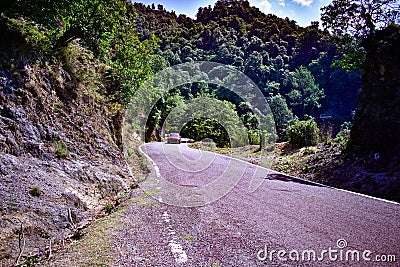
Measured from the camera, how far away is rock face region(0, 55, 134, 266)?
4.17 meters

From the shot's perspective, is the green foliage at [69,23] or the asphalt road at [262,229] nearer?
the asphalt road at [262,229]

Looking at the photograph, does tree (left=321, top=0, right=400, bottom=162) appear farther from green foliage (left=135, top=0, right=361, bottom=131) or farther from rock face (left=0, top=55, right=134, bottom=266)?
green foliage (left=135, top=0, right=361, bottom=131)

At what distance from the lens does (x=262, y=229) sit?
468 cm

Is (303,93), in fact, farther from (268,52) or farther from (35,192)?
(35,192)

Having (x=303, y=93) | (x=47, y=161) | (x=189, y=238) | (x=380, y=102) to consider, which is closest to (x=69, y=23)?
(x=47, y=161)

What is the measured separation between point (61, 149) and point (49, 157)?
459 millimetres

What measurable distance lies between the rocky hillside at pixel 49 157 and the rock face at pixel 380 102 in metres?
8.35

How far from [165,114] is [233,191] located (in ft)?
108

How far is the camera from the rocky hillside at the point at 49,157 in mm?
4156

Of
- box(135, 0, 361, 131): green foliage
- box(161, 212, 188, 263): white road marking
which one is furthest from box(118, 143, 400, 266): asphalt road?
box(135, 0, 361, 131): green foliage

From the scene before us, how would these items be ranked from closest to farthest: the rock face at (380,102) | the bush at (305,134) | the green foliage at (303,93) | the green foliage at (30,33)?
the green foliage at (30,33) < the rock face at (380,102) < the bush at (305,134) < the green foliage at (303,93)

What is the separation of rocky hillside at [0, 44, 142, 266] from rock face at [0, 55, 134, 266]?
0.01m

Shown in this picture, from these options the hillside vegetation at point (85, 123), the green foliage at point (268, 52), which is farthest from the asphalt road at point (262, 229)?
the green foliage at point (268, 52)

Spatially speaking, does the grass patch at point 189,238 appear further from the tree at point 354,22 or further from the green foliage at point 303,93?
the green foliage at point 303,93
